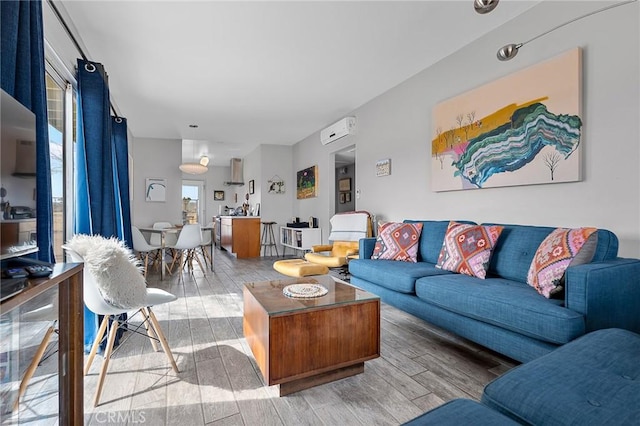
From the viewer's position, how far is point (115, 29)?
2705mm

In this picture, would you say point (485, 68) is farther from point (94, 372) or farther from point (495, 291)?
point (94, 372)

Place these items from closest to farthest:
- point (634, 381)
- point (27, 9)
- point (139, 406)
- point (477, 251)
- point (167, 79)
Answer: point (634, 381), point (27, 9), point (139, 406), point (477, 251), point (167, 79)

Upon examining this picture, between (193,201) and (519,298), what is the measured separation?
10.4 metres

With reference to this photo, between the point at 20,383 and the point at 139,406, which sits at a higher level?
the point at 20,383

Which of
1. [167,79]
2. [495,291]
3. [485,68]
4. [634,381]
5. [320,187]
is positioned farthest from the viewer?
[320,187]

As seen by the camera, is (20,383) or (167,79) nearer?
(20,383)

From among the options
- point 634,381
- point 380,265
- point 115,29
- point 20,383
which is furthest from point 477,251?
point 115,29

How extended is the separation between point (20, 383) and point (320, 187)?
4.98 metres

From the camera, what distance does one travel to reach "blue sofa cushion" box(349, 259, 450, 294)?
2510 mm

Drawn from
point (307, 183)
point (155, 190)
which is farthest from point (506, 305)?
point (155, 190)

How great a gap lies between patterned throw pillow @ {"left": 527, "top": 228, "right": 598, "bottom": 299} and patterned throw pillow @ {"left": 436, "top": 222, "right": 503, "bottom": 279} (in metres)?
0.38

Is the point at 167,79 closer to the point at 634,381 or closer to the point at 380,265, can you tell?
the point at 380,265

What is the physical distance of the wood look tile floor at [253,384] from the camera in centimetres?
153

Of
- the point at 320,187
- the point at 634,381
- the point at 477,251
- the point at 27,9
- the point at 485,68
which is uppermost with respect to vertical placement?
the point at 485,68
